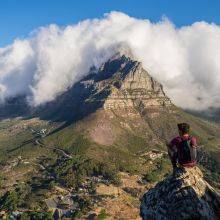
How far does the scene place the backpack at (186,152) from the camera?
44.4m

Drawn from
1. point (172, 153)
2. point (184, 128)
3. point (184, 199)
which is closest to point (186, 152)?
point (172, 153)

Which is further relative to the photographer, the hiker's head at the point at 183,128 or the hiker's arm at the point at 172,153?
the hiker's head at the point at 183,128

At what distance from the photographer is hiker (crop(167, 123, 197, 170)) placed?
1747 inches

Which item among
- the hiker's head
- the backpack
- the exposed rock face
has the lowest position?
the exposed rock face

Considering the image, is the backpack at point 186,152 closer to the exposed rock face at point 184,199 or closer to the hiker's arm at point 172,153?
the hiker's arm at point 172,153

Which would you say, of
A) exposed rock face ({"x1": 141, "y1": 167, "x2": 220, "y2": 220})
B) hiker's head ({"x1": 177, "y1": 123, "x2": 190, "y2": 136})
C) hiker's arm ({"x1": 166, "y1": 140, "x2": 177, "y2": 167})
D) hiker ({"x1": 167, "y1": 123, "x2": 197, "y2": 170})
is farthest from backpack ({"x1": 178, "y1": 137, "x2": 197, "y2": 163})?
exposed rock face ({"x1": 141, "y1": 167, "x2": 220, "y2": 220})

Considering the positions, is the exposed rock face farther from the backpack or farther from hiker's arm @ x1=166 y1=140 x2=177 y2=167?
hiker's arm @ x1=166 y1=140 x2=177 y2=167

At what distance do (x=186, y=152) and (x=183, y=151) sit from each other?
0.28 m

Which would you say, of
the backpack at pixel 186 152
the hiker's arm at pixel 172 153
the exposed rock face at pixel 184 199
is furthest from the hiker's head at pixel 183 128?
the exposed rock face at pixel 184 199

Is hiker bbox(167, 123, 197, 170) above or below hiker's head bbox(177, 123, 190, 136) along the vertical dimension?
below

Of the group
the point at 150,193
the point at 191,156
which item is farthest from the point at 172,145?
the point at 150,193

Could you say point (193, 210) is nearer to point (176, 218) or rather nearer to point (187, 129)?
point (176, 218)

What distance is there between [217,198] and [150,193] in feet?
21.7

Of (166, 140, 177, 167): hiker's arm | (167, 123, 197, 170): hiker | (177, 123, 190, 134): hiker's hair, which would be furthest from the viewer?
(177, 123, 190, 134): hiker's hair
